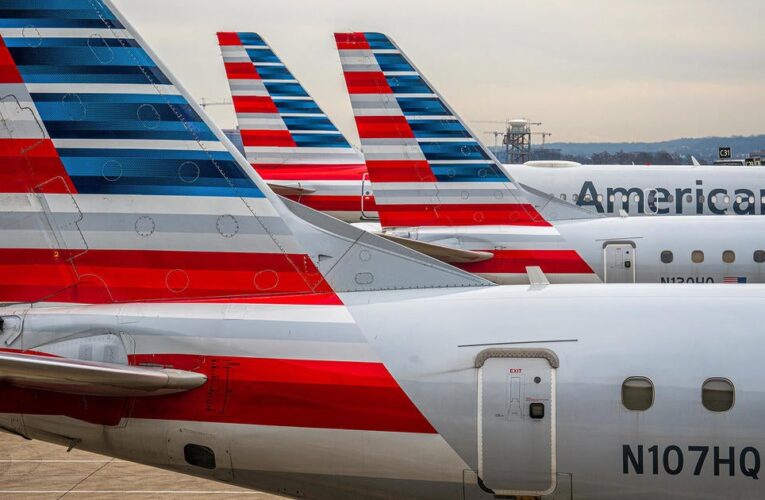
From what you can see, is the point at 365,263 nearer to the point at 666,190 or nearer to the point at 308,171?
the point at 666,190

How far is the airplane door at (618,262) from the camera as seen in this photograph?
63.6 feet

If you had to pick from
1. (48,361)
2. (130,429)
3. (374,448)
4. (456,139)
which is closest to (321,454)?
(374,448)

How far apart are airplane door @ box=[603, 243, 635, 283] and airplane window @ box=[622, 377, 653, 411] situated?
11931 millimetres

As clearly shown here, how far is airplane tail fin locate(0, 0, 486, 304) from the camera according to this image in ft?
28.6

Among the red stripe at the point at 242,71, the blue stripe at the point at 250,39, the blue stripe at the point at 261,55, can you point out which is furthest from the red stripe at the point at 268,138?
the blue stripe at the point at 250,39

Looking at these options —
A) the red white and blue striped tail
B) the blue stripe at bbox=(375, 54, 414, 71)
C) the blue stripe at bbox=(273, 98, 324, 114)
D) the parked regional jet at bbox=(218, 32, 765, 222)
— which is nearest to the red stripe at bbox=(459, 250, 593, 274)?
the blue stripe at bbox=(375, 54, 414, 71)

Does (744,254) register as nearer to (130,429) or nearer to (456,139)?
(456,139)

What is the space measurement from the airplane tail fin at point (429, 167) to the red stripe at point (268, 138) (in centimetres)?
1179

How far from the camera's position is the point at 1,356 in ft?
23.4

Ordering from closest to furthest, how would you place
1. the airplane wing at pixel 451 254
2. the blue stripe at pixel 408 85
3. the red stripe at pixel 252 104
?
the airplane wing at pixel 451 254, the blue stripe at pixel 408 85, the red stripe at pixel 252 104

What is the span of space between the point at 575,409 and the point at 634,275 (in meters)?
12.1

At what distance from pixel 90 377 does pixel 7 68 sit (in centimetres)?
298

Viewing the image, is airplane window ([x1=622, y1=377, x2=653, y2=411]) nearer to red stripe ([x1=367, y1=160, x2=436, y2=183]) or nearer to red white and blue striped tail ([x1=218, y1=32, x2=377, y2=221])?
red stripe ([x1=367, y1=160, x2=436, y2=183])

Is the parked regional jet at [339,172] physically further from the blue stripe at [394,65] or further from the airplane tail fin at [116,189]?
the airplane tail fin at [116,189]
